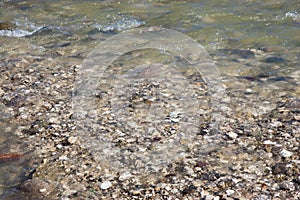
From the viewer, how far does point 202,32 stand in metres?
13.8

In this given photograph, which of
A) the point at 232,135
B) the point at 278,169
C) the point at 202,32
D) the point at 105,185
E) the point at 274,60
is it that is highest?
the point at 202,32

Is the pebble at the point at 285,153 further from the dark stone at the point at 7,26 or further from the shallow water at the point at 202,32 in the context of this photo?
the dark stone at the point at 7,26

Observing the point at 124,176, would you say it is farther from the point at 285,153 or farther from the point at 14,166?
the point at 285,153

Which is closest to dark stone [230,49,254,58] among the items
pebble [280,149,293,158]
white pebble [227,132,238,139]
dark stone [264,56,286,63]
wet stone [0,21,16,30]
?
dark stone [264,56,286,63]

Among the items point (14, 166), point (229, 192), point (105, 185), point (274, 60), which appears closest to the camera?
point (229, 192)

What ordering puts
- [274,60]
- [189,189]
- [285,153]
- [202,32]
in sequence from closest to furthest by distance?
[189,189]
[285,153]
[274,60]
[202,32]

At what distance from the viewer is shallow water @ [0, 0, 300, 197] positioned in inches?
413

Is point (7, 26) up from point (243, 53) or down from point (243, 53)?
up

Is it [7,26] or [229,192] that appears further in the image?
[7,26]

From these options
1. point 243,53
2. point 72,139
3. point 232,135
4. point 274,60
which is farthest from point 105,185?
point 243,53

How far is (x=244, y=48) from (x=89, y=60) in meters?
4.38

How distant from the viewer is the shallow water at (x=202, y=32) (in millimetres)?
10492

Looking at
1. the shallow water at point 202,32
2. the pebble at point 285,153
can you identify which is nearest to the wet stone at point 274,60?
the shallow water at point 202,32

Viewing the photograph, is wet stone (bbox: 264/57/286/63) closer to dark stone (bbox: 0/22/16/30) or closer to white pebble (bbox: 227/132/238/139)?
white pebble (bbox: 227/132/238/139)
